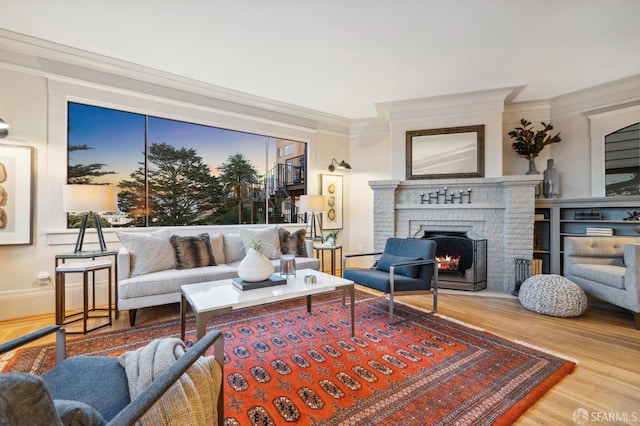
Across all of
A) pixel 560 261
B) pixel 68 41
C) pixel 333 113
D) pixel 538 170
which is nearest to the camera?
pixel 68 41

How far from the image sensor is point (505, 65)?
3426 millimetres

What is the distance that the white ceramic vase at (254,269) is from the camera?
2486 mm

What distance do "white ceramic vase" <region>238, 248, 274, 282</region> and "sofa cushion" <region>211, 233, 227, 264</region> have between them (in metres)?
1.34

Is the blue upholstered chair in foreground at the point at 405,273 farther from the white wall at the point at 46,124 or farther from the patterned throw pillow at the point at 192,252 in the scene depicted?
the white wall at the point at 46,124

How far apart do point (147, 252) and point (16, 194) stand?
1.41 meters

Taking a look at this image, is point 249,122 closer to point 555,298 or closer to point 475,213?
point 475,213

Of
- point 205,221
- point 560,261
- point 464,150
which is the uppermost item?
point 464,150

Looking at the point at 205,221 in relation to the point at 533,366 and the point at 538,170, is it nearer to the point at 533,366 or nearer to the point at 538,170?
the point at 533,366

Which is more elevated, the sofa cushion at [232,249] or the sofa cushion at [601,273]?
the sofa cushion at [232,249]

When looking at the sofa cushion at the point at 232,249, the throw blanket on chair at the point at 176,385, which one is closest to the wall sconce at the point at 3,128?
the sofa cushion at the point at 232,249

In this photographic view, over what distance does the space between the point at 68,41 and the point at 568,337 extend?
5.55 meters

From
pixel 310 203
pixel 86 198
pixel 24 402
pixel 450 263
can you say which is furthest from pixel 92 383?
pixel 450 263

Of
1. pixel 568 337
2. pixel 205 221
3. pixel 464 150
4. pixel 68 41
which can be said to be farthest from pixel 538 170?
pixel 68 41

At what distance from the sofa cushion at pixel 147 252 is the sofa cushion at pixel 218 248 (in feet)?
1.68
